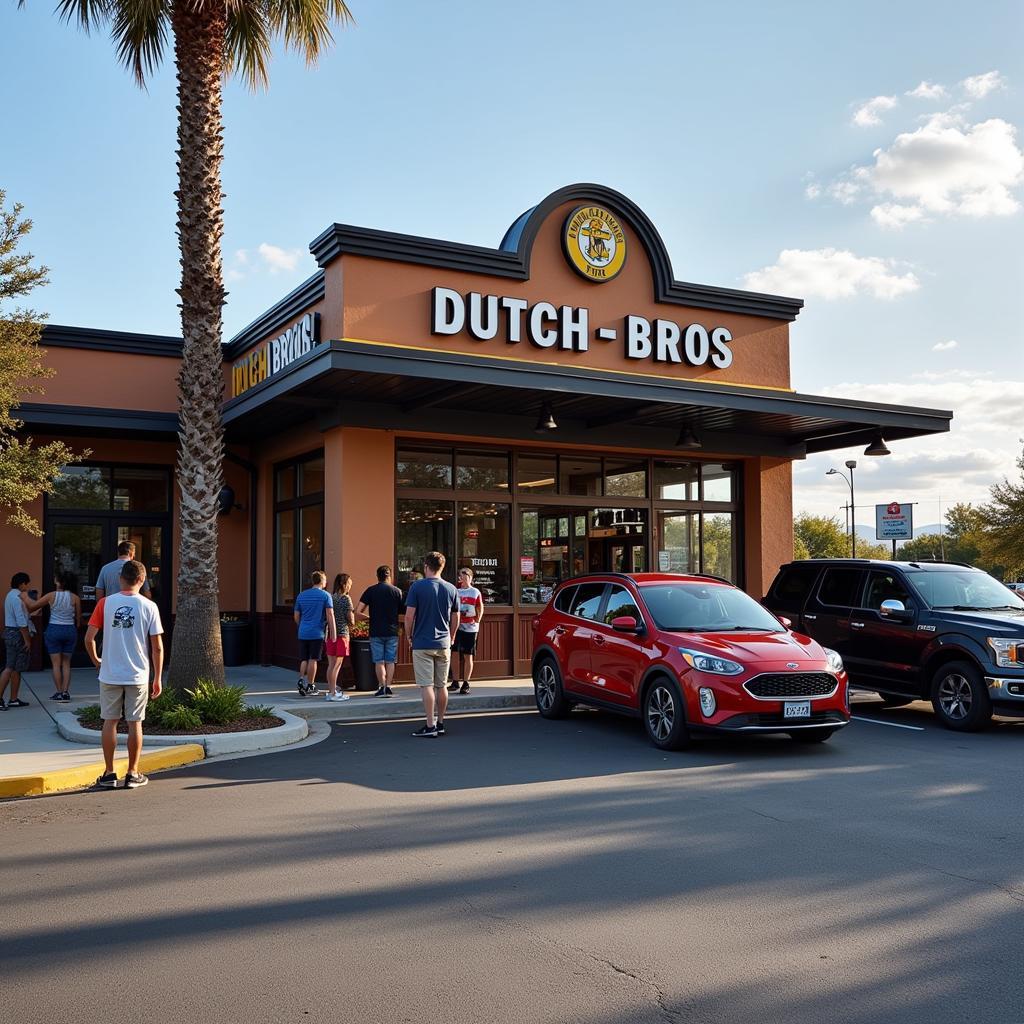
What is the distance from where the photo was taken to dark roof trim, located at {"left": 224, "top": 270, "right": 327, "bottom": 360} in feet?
51.7

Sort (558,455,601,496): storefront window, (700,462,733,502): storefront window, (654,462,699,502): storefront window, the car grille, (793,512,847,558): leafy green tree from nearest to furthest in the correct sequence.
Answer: the car grille < (558,455,601,496): storefront window < (654,462,699,502): storefront window < (700,462,733,502): storefront window < (793,512,847,558): leafy green tree

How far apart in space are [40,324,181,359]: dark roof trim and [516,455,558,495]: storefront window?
6829 mm

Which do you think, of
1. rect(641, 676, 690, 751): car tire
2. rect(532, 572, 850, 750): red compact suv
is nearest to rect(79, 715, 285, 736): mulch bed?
rect(532, 572, 850, 750): red compact suv

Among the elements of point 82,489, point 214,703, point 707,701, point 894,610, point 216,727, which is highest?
point 82,489

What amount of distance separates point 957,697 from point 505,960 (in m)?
8.86

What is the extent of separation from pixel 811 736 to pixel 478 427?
25.2ft

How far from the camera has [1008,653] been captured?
1148cm

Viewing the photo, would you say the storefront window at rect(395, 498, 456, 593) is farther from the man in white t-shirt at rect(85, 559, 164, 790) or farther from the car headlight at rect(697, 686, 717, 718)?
the man in white t-shirt at rect(85, 559, 164, 790)

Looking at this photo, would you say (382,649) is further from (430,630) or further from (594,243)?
(594,243)

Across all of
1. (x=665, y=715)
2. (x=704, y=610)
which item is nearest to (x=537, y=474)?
(x=704, y=610)

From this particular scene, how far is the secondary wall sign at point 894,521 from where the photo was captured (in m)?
21.3

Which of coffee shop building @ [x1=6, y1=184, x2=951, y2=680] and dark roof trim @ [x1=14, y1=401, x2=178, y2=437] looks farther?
dark roof trim @ [x1=14, y1=401, x2=178, y2=437]

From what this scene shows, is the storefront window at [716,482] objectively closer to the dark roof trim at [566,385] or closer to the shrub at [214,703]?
the dark roof trim at [566,385]

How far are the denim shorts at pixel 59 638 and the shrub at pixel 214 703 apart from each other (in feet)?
11.4
